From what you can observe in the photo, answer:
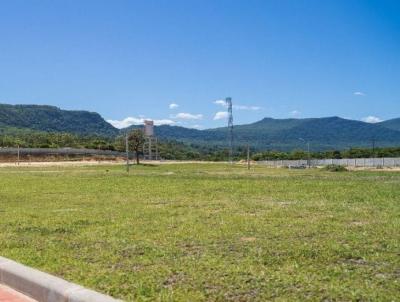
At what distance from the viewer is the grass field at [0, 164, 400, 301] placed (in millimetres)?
5945

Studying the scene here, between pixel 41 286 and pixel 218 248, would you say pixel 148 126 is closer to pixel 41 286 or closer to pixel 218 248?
pixel 218 248

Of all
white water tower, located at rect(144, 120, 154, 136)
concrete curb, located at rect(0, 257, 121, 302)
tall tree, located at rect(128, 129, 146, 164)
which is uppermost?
white water tower, located at rect(144, 120, 154, 136)

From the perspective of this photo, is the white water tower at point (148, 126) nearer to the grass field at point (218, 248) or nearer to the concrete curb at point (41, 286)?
the grass field at point (218, 248)

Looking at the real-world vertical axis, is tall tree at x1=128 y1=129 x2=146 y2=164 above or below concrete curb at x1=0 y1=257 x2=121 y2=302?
above

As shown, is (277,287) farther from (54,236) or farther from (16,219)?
(16,219)

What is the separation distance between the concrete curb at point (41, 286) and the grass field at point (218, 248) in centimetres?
26

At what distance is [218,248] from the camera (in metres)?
8.18

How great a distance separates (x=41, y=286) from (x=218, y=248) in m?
2.74

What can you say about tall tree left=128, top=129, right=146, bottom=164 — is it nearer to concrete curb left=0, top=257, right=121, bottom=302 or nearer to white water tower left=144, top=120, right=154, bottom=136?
white water tower left=144, top=120, right=154, bottom=136

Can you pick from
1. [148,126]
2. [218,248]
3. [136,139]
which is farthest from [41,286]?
[148,126]

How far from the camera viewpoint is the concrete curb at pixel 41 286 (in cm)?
583

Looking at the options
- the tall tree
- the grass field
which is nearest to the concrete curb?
the grass field

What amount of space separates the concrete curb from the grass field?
10.1 inches

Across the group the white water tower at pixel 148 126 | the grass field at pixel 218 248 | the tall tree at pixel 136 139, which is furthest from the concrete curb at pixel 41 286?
the white water tower at pixel 148 126
